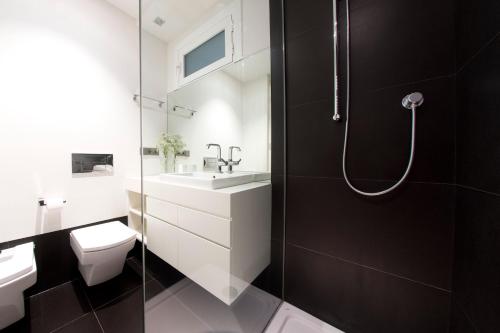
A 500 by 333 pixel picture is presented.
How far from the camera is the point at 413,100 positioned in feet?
2.56

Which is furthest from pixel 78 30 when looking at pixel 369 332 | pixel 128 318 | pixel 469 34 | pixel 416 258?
pixel 369 332

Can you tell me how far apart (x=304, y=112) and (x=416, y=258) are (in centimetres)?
97

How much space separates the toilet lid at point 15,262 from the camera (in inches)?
38.5

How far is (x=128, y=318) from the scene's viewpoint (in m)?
1.22

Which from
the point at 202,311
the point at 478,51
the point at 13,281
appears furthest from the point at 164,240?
the point at 478,51

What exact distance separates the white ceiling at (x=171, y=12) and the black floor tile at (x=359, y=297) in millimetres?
2077

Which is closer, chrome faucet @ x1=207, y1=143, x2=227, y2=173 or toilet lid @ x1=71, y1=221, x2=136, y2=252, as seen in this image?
toilet lid @ x1=71, y1=221, x2=136, y2=252

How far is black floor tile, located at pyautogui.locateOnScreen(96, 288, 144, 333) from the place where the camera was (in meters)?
1.15

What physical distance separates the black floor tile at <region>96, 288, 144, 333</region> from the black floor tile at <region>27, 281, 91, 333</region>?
141 mm

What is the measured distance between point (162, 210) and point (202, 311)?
73cm

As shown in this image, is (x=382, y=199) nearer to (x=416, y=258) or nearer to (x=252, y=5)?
(x=416, y=258)

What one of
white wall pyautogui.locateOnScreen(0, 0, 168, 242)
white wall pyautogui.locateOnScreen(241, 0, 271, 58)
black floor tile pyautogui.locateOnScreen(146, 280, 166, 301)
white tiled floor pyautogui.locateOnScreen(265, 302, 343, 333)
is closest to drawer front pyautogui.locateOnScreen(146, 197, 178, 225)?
black floor tile pyautogui.locateOnScreen(146, 280, 166, 301)

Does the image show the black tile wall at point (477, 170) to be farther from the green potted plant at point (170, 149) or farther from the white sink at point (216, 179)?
the green potted plant at point (170, 149)

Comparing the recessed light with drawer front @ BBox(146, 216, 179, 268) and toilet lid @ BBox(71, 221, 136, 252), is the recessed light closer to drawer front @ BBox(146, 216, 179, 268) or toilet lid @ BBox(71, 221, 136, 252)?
drawer front @ BBox(146, 216, 179, 268)
